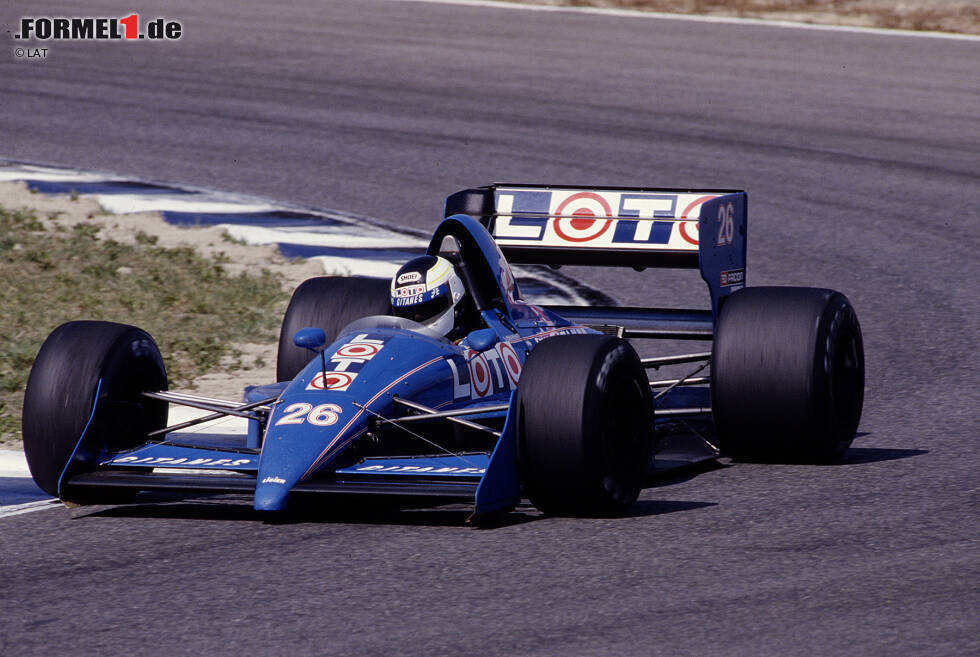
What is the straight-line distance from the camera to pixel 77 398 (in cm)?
Answer: 629

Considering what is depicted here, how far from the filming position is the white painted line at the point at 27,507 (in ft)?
20.9

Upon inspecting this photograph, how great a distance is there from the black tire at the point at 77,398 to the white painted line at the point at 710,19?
16.6m

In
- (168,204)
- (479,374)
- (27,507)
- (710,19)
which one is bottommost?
(27,507)

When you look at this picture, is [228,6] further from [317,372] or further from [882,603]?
[882,603]

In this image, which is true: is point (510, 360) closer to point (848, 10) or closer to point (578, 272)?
point (578, 272)

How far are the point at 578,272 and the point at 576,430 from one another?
5922 mm

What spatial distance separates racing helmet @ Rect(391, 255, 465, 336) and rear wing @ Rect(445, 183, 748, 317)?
1541 millimetres

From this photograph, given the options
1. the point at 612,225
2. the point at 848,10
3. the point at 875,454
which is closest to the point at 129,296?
the point at 612,225

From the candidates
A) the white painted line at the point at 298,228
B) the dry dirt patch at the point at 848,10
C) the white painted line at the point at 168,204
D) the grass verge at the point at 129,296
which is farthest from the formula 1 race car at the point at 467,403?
the dry dirt patch at the point at 848,10

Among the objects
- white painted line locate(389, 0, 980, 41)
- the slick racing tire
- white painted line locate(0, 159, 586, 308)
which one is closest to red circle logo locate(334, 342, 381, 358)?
the slick racing tire

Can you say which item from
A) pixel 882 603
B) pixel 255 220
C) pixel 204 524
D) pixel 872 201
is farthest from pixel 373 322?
pixel 872 201

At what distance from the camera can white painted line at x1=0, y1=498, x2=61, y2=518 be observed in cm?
636

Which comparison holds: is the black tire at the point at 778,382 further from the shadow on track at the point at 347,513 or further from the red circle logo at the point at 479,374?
the red circle logo at the point at 479,374

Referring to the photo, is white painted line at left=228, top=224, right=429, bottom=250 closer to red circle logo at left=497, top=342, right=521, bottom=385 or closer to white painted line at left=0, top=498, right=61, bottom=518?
red circle logo at left=497, top=342, right=521, bottom=385
